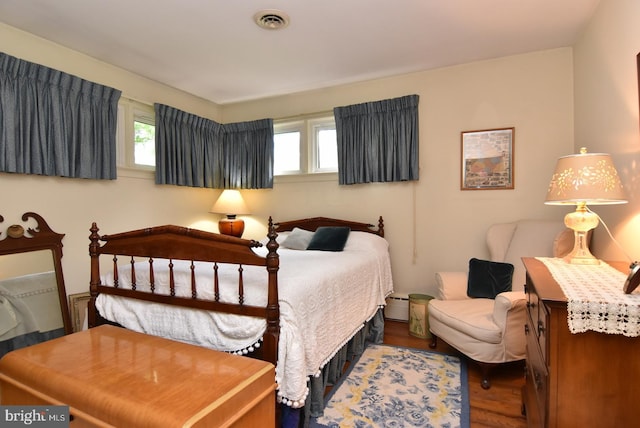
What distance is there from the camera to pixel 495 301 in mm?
2229

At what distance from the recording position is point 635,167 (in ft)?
5.62

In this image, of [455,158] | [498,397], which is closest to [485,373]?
[498,397]

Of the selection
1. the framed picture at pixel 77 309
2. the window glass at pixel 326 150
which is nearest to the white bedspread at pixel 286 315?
the framed picture at pixel 77 309

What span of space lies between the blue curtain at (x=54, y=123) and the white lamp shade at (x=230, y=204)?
3.98 feet

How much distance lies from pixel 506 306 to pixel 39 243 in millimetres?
3376

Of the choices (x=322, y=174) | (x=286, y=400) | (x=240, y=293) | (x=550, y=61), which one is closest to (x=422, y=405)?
(x=286, y=400)

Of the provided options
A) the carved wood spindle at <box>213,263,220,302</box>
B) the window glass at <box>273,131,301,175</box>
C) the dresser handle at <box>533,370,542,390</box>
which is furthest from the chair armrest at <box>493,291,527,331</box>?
the window glass at <box>273,131,301,175</box>

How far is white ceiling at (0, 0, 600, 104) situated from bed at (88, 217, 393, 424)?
1.54 m

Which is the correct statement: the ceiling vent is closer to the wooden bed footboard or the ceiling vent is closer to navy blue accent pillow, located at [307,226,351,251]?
the wooden bed footboard

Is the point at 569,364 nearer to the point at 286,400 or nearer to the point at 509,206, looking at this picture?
the point at 286,400

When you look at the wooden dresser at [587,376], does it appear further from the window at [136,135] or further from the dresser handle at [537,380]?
the window at [136,135]

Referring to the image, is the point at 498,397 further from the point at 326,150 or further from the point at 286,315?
the point at 326,150

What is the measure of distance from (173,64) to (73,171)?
4.18 feet

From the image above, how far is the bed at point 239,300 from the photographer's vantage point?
157cm
